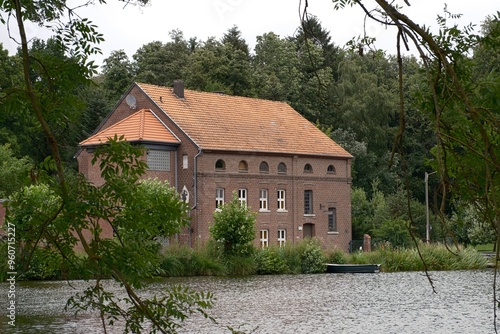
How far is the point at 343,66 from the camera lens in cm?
7469

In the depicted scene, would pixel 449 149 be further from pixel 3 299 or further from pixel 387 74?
pixel 387 74

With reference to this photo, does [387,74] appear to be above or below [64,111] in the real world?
above

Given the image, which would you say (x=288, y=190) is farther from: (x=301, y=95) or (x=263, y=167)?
(x=301, y=95)

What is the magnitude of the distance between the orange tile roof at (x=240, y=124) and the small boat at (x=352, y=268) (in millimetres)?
10465

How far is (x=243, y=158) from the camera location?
173ft

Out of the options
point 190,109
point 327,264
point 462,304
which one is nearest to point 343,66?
point 190,109

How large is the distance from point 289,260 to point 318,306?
16.6 m

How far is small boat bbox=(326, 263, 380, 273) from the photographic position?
4428 centimetres

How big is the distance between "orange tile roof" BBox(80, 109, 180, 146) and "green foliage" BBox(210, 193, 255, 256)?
30.8 feet

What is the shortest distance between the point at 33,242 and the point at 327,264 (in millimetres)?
37441

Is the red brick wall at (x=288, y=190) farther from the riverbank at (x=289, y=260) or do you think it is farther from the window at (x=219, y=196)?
the riverbank at (x=289, y=260)

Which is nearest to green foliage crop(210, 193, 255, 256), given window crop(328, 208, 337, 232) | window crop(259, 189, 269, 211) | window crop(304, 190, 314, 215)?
window crop(259, 189, 269, 211)

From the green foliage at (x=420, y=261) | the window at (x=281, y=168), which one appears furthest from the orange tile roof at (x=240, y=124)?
the green foliage at (x=420, y=261)

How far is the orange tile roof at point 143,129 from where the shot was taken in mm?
50094
